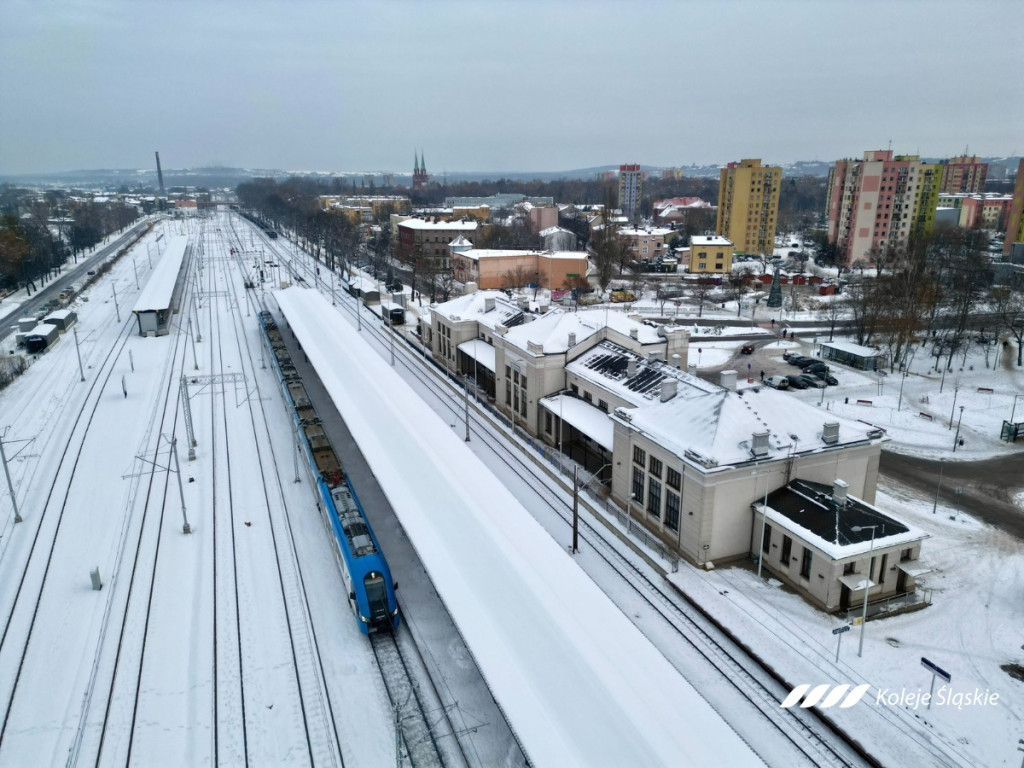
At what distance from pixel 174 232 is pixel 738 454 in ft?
585

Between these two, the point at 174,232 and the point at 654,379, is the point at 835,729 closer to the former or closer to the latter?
the point at 654,379

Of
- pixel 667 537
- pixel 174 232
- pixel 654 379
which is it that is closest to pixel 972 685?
pixel 667 537

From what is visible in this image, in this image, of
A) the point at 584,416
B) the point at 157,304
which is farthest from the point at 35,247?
the point at 584,416

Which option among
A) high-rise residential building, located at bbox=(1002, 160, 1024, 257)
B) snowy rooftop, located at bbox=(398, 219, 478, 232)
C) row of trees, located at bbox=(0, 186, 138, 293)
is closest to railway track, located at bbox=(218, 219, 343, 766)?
row of trees, located at bbox=(0, 186, 138, 293)

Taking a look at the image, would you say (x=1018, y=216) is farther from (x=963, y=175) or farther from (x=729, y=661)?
(x=729, y=661)

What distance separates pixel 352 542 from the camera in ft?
77.1

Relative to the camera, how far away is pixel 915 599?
24.1 meters

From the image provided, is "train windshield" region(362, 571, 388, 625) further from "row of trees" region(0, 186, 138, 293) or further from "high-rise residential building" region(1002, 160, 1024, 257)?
"high-rise residential building" region(1002, 160, 1024, 257)

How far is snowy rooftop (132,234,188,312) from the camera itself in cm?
6756

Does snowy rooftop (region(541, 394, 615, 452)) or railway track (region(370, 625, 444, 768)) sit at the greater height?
snowy rooftop (region(541, 394, 615, 452))

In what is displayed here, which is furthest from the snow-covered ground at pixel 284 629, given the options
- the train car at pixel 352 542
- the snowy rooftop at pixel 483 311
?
the snowy rooftop at pixel 483 311

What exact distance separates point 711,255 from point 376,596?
93.7 meters

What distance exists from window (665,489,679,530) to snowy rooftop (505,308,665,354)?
43.4 ft

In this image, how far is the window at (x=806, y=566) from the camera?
24.1 metres
